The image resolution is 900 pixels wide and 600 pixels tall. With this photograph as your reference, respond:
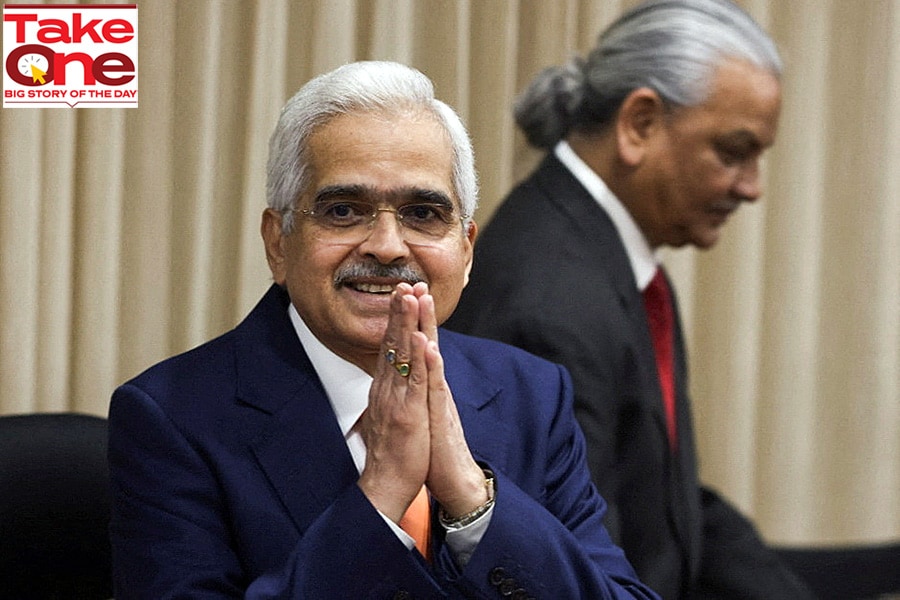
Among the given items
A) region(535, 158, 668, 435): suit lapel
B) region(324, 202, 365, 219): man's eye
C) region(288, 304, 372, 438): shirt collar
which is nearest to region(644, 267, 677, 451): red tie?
region(535, 158, 668, 435): suit lapel

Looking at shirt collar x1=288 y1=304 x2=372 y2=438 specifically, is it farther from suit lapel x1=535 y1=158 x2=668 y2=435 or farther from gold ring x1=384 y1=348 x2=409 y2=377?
suit lapel x1=535 y1=158 x2=668 y2=435

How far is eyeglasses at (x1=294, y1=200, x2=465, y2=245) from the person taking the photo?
5.32ft

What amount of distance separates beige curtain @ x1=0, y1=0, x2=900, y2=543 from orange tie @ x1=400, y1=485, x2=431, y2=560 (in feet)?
2.44

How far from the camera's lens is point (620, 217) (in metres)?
2.67

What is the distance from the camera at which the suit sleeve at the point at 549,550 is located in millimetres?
1570

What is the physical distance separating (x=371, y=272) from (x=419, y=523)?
0.99 feet

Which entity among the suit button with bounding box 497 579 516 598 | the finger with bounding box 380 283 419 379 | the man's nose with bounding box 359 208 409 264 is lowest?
the suit button with bounding box 497 579 516 598

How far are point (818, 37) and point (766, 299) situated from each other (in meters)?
0.66

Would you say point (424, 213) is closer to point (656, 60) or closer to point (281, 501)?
point (281, 501)

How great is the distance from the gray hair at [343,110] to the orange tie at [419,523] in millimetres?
359

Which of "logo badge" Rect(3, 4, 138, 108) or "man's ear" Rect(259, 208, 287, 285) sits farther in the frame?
"logo badge" Rect(3, 4, 138, 108)

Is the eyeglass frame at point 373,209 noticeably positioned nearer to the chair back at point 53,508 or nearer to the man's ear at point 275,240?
the man's ear at point 275,240

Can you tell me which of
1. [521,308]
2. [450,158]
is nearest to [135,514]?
[450,158]

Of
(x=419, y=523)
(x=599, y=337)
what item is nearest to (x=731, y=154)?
(x=599, y=337)
